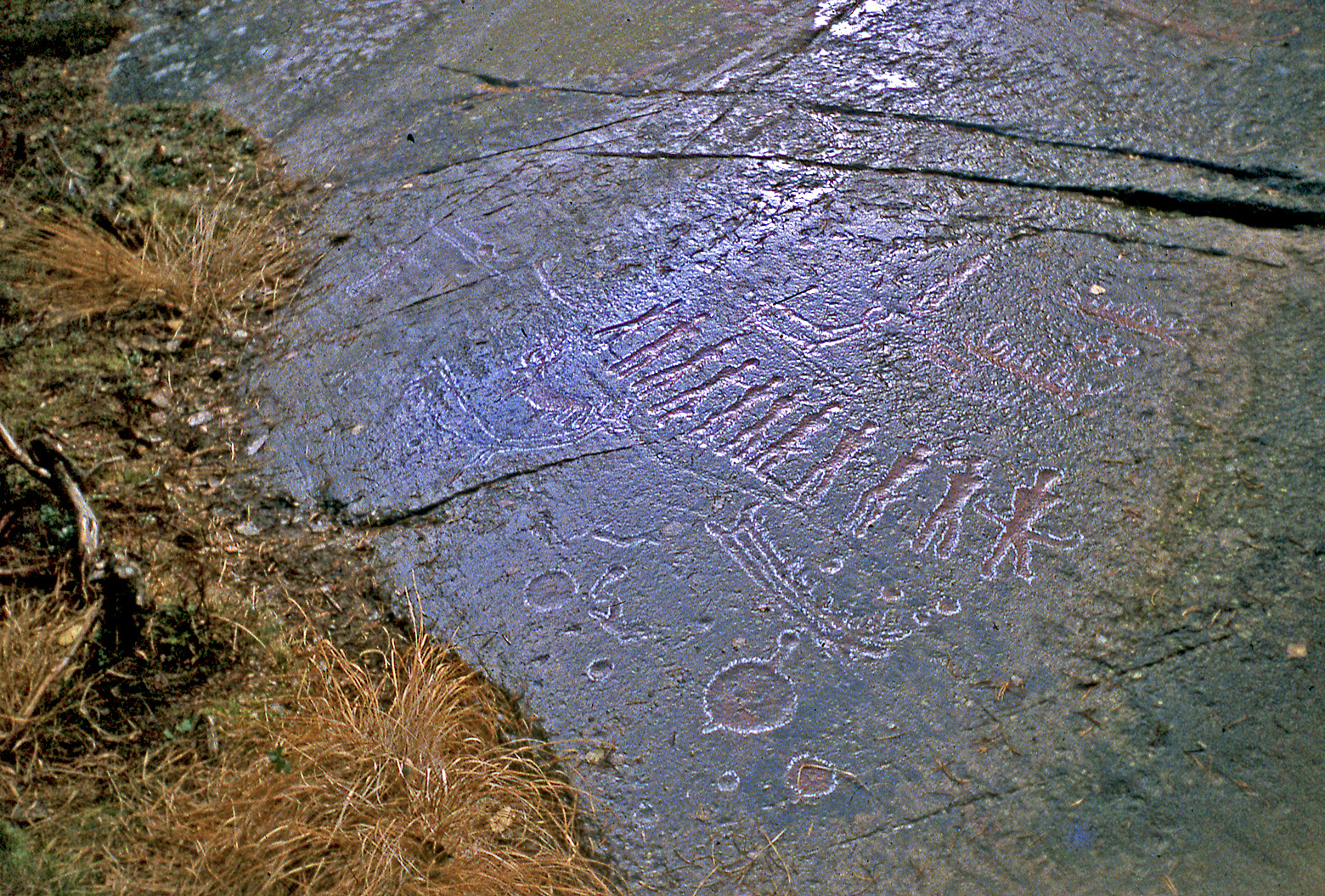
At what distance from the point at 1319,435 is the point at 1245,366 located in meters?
0.21

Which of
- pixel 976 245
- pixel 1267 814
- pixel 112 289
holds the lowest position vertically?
pixel 1267 814

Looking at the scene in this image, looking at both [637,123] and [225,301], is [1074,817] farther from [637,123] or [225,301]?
[225,301]

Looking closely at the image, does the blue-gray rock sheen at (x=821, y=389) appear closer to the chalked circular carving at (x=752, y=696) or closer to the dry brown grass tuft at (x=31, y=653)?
the chalked circular carving at (x=752, y=696)

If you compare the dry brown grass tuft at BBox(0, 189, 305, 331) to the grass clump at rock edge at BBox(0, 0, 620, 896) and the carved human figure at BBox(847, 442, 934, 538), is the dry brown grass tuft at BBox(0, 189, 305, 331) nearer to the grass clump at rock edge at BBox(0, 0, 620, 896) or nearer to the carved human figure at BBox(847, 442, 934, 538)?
the grass clump at rock edge at BBox(0, 0, 620, 896)

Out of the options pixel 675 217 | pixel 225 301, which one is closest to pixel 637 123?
pixel 675 217

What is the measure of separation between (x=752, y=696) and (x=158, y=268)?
6.92ft

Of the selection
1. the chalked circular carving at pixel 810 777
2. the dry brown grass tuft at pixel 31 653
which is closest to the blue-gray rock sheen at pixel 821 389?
the chalked circular carving at pixel 810 777

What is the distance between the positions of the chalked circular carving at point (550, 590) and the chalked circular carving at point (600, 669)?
5.6 inches

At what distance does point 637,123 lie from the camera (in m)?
2.77

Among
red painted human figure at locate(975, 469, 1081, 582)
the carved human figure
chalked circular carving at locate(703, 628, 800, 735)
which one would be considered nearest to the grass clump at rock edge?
chalked circular carving at locate(703, 628, 800, 735)

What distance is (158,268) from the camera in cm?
259

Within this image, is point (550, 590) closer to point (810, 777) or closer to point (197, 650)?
point (810, 777)

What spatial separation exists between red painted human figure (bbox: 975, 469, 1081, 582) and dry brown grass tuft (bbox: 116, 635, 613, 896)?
0.89 metres

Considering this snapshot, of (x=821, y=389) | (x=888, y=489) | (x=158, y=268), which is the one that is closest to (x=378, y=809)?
(x=888, y=489)
